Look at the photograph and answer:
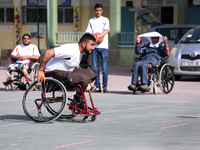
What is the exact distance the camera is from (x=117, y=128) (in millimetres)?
7633

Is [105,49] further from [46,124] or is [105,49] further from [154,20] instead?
→ [154,20]

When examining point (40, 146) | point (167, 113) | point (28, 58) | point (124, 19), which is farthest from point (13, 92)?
point (124, 19)

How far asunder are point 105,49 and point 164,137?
247 inches

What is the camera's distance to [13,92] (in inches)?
520

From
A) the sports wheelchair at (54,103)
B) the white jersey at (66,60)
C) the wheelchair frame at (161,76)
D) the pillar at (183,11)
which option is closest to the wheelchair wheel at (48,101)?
the sports wheelchair at (54,103)

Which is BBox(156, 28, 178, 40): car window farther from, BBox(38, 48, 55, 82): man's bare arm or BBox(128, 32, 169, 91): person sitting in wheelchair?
BBox(38, 48, 55, 82): man's bare arm

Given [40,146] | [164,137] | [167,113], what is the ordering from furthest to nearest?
[167,113], [164,137], [40,146]

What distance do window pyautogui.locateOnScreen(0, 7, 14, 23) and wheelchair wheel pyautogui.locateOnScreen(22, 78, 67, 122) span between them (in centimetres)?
2771

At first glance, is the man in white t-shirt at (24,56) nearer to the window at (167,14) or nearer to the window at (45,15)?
the window at (167,14)

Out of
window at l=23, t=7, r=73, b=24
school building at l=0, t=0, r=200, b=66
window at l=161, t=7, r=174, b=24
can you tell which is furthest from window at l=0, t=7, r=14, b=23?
window at l=161, t=7, r=174, b=24

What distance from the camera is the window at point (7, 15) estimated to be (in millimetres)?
35594

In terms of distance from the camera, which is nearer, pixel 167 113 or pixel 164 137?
pixel 164 137

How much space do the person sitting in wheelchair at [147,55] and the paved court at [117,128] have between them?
899 millimetres

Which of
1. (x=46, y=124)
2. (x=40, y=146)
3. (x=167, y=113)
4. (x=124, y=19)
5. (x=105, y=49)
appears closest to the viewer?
(x=40, y=146)
